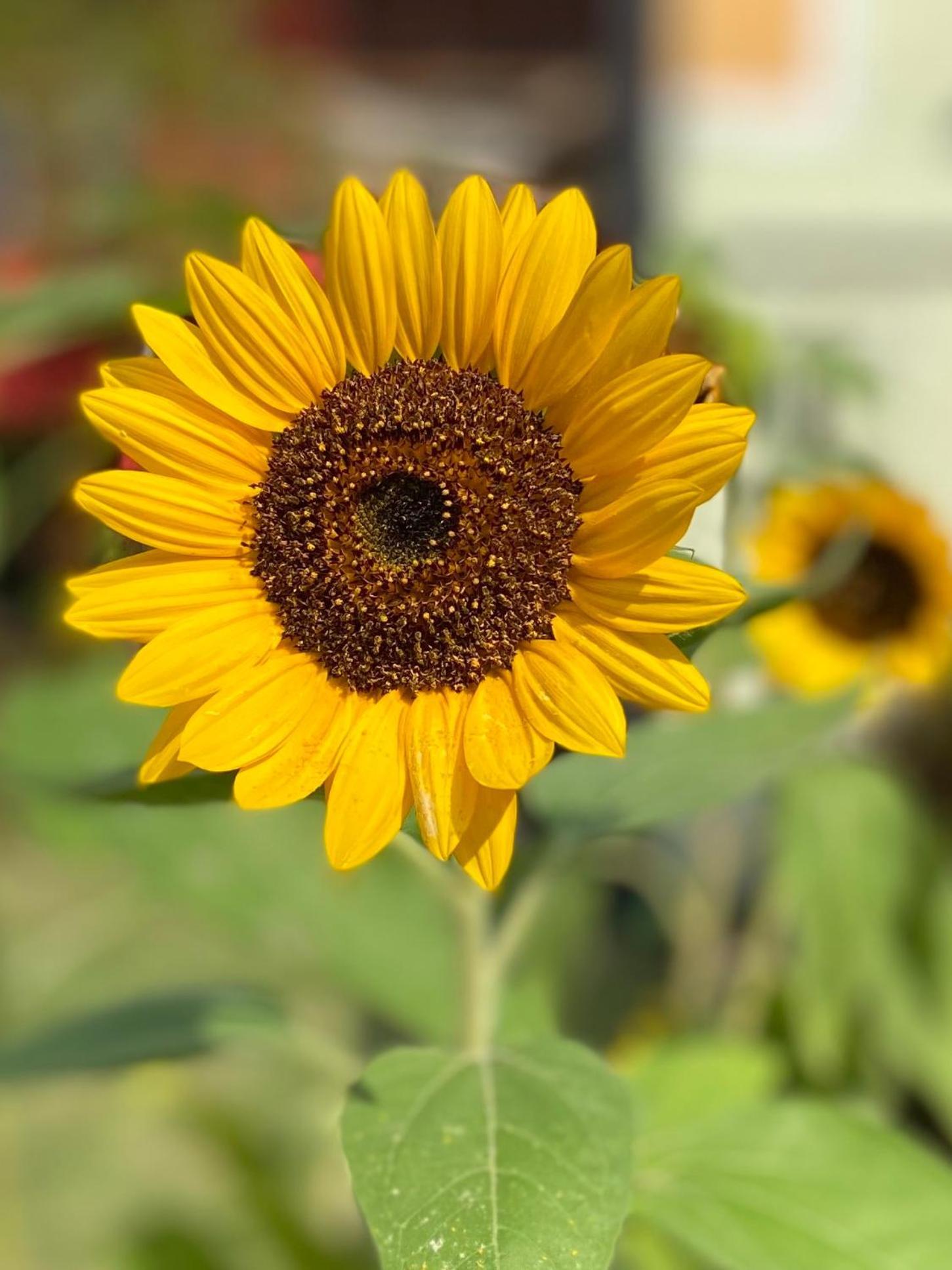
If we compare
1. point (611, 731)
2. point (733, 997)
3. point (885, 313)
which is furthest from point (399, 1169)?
point (885, 313)

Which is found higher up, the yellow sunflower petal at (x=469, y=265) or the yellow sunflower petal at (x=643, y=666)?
the yellow sunflower petal at (x=469, y=265)

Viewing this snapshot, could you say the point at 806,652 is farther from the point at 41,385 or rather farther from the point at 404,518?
the point at 41,385

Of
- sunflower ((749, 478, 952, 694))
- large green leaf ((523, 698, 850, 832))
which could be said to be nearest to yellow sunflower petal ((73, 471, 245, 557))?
large green leaf ((523, 698, 850, 832))

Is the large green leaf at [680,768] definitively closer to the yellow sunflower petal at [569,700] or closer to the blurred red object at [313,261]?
the yellow sunflower petal at [569,700]

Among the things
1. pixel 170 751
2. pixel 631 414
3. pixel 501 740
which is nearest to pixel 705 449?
pixel 631 414

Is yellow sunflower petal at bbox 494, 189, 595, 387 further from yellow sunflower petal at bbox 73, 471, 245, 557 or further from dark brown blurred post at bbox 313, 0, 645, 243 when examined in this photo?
dark brown blurred post at bbox 313, 0, 645, 243

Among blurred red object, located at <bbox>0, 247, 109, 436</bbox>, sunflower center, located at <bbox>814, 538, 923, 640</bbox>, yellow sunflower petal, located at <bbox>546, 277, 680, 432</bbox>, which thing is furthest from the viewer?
blurred red object, located at <bbox>0, 247, 109, 436</bbox>

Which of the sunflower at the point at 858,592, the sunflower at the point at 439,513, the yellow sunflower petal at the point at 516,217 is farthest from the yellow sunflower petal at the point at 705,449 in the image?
the sunflower at the point at 858,592
